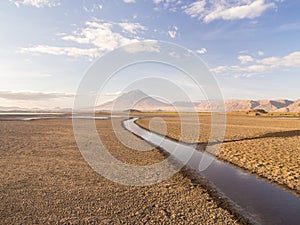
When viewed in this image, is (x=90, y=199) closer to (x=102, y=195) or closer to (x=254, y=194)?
(x=102, y=195)

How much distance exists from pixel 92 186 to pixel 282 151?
58.0ft

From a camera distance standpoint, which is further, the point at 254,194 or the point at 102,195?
Answer: the point at 254,194

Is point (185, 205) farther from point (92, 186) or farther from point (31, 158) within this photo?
point (31, 158)

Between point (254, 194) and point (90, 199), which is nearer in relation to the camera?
point (90, 199)

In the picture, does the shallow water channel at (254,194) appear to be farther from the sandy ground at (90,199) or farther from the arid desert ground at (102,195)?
the sandy ground at (90,199)

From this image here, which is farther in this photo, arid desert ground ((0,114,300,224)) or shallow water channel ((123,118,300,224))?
shallow water channel ((123,118,300,224))

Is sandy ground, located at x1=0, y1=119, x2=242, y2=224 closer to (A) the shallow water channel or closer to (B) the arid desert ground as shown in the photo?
(B) the arid desert ground

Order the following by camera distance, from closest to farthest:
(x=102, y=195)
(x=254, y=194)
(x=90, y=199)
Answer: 1. (x=90, y=199)
2. (x=102, y=195)
3. (x=254, y=194)

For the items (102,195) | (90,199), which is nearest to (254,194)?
(102,195)

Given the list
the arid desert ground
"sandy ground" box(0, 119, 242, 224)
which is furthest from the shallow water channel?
"sandy ground" box(0, 119, 242, 224)

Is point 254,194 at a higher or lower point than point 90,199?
lower

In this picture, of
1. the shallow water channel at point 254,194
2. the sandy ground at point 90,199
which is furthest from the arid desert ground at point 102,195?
the shallow water channel at point 254,194

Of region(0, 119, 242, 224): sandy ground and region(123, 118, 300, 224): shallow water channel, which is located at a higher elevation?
region(0, 119, 242, 224): sandy ground

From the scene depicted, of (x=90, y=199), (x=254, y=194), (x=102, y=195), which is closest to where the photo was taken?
(x=90, y=199)
